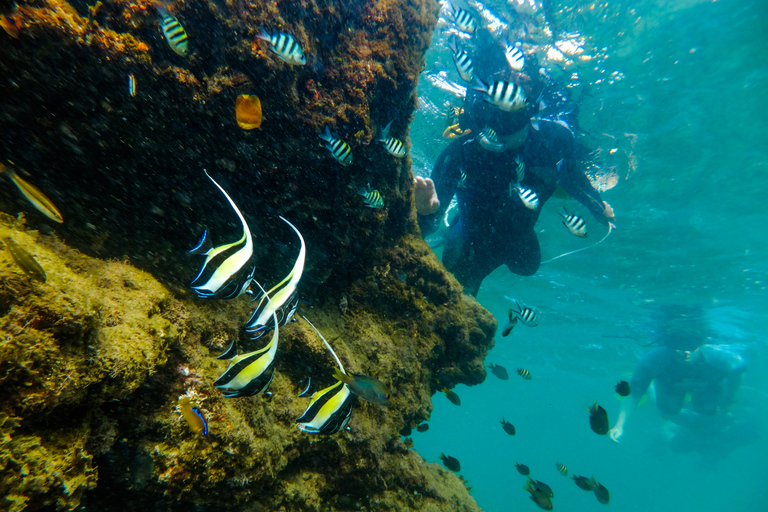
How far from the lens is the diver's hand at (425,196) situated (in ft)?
19.6

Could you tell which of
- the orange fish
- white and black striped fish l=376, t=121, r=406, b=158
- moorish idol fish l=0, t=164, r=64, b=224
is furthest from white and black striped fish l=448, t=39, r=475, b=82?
moorish idol fish l=0, t=164, r=64, b=224

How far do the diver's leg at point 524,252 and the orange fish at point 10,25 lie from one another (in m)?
8.69

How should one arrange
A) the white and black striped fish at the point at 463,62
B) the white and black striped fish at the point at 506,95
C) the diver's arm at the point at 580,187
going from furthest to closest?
the diver's arm at the point at 580,187, the white and black striped fish at the point at 463,62, the white and black striped fish at the point at 506,95

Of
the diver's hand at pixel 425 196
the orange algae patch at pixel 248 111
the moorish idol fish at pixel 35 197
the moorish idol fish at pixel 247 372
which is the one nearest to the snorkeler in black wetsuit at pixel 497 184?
the diver's hand at pixel 425 196

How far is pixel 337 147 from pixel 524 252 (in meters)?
7.08

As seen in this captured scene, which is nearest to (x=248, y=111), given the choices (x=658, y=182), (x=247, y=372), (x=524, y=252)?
(x=247, y=372)

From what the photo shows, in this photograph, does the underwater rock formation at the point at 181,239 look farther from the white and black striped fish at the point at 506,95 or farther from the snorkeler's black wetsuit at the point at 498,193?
the snorkeler's black wetsuit at the point at 498,193

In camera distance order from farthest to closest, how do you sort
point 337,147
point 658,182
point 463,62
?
point 658,182, point 463,62, point 337,147

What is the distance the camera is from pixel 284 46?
8.68ft

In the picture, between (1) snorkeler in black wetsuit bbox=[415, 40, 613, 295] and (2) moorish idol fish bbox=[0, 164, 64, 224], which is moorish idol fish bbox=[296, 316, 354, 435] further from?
(1) snorkeler in black wetsuit bbox=[415, 40, 613, 295]

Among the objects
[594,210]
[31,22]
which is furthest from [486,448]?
[31,22]

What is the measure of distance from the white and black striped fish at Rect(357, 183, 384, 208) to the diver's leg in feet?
18.7

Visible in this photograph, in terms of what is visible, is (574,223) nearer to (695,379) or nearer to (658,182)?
(658,182)

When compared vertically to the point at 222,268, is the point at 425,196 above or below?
above
